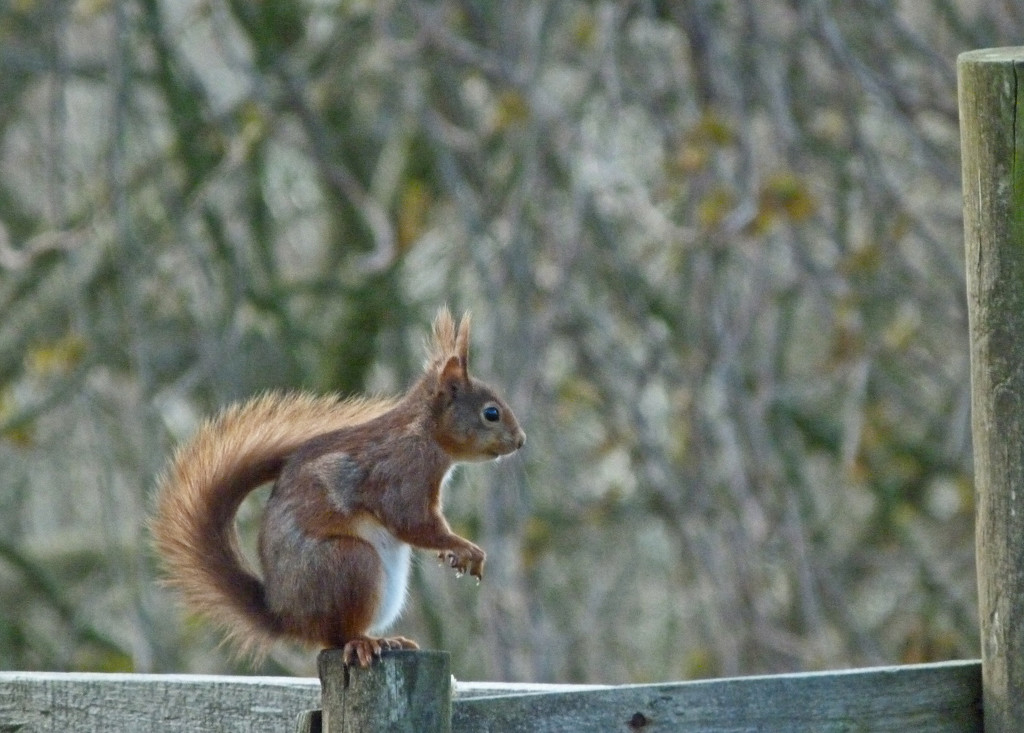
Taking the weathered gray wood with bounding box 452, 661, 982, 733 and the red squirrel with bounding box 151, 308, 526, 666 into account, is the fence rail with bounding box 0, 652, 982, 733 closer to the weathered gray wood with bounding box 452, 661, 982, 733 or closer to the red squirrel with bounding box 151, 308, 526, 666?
the weathered gray wood with bounding box 452, 661, 982, 733

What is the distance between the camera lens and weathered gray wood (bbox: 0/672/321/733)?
63.5 inches

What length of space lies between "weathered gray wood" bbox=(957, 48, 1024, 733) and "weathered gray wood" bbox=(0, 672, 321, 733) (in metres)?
0.58

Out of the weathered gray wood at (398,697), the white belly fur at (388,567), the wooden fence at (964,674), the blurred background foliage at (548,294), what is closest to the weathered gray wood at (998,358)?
the wooden fence at (964,674)

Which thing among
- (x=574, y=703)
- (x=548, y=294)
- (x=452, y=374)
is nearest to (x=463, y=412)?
(x=452, y=374)

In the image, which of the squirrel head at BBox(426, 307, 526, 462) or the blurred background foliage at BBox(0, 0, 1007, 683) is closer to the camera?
the squirrel head at BBox(426, 307, 526, 462)

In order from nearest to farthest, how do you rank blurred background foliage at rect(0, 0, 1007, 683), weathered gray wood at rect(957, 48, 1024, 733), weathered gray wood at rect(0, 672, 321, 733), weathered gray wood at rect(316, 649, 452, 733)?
weathered gray wood at rect(316, 649, 452, 733)
weathered gray wood at rect(957, 48, 1024, 733)
weathered gray wood at rect(0, 672, 321, 733)
blurred background foliage at rect(0, 0, 1007, 683)

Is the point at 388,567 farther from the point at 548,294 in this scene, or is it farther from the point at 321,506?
the point at 548,294

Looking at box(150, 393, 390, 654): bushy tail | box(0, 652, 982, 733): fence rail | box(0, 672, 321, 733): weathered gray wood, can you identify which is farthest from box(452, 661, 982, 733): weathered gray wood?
box(150, 393, 390, 654): bushy tail

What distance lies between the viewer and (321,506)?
1.72 metres

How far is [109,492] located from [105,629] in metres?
1.65

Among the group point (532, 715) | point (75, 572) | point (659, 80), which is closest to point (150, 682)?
point (532, 715)

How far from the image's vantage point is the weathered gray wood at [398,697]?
137 centimetres

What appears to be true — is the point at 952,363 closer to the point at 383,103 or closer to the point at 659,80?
the point at 659,80

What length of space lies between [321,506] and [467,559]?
5.9 inches
